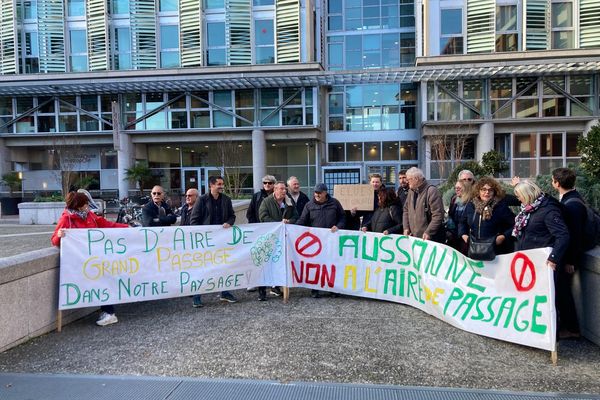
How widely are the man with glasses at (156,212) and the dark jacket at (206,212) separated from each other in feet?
1.77

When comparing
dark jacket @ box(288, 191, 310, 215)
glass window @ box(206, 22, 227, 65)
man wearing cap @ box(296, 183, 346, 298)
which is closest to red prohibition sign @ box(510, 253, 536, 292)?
man wearing cap @ box(296, 183, 346, 298)

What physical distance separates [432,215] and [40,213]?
695 inches

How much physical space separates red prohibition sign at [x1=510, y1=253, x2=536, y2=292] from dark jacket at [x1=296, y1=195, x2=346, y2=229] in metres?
2.65

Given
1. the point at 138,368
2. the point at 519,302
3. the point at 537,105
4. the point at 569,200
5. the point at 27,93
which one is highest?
the point at 27,93

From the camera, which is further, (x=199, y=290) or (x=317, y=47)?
(x=317, y=47)

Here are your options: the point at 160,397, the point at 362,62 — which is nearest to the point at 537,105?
the point at 362,62

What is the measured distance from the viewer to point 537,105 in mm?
25031

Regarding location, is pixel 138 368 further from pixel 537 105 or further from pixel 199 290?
pixel 537 105

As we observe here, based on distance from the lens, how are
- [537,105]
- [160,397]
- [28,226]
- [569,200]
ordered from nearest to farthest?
[160,397] < [569,200] < [28,226] < [537,105]

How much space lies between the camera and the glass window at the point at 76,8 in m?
28.6

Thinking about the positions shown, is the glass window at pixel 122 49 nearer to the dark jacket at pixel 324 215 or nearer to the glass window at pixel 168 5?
the glass window at pixel 168 5

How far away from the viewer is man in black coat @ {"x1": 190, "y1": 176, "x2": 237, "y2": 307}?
6.64 metres

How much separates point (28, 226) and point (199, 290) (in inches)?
588

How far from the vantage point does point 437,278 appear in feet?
18.0
